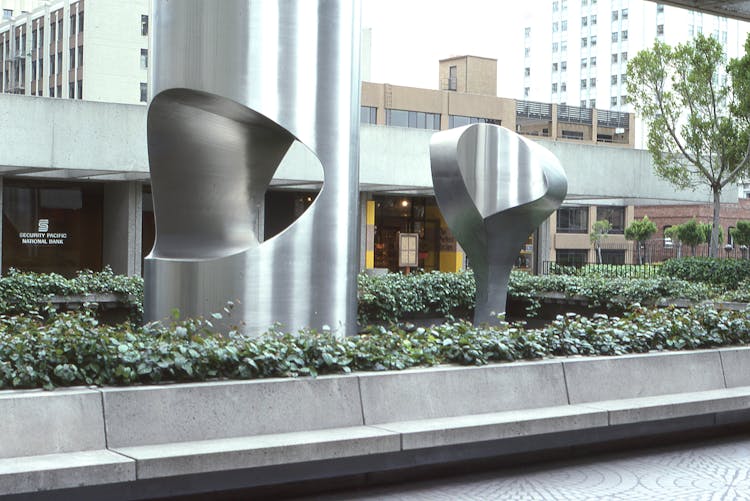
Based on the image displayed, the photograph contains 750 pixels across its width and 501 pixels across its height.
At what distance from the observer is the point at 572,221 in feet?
308

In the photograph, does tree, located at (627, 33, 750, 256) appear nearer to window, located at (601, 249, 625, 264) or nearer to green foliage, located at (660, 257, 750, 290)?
green foliage, located at (660, 257, 750, 290)

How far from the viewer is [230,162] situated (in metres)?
12.6

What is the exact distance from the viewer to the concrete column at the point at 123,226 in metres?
28.3

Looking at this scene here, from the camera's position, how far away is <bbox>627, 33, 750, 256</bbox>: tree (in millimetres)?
32344

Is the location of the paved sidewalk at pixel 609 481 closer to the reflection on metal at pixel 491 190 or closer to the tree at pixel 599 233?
the reflection on metal at pixel 491 190

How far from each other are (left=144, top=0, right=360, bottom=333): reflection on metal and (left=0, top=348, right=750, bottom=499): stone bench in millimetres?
3374

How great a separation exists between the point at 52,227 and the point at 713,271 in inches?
698

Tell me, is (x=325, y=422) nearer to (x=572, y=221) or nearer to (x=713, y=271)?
(x=713, y=271)

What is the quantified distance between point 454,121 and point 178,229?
71.4 metres

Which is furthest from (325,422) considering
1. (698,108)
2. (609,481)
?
(698,108)

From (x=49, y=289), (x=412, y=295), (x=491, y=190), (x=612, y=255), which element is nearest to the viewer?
(x=491, y=190)

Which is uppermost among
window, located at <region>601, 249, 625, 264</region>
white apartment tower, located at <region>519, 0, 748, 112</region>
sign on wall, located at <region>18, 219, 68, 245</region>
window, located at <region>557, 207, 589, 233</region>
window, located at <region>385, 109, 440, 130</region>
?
white apartment tower, located at <region>519, 0, 748, 112</region>

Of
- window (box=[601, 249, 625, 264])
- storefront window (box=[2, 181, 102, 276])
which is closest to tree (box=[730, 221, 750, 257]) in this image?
window (box=[601, 249, 625, 264])

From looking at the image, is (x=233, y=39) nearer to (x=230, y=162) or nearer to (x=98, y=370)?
(x=230, y=162)
